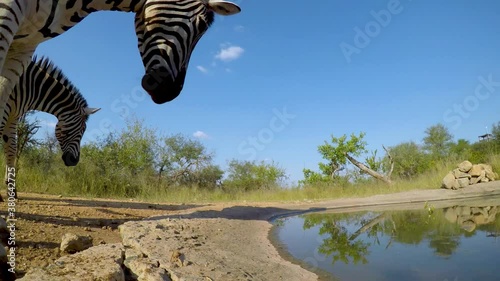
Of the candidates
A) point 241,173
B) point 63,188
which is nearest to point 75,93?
point 63,188

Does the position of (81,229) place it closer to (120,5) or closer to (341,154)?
(120,5)

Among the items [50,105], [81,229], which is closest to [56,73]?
[50,105]

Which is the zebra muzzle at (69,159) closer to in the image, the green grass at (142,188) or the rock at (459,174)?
the green grass at (142,188)

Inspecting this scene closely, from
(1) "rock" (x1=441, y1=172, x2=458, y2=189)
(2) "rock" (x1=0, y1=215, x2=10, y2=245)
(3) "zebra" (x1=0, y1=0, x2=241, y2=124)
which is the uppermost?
(3) "zebra" (x1=0, y1=0, x2=241, y2=124)

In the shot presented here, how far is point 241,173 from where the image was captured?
111 feet

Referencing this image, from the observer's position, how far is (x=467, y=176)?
12641mm

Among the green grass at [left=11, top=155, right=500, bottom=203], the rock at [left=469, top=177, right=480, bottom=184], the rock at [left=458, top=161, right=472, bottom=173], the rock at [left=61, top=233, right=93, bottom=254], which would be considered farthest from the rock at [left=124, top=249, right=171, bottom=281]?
the rock at [left=458, top=161, right=472, bottom=173]

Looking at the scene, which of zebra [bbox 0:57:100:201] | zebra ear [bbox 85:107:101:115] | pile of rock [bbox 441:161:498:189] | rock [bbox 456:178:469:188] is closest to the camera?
zebra [bbox 0:57:100:201]

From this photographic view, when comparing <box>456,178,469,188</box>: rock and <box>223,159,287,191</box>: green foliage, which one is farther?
<box>223,159,287,191</box>: green foliage

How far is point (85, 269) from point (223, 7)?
2.18 metres

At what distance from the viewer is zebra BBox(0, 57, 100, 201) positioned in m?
5.16

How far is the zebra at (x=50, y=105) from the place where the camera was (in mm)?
5156

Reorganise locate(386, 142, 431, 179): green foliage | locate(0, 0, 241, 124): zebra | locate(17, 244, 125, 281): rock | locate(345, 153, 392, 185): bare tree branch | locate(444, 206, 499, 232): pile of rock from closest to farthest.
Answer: locate(17, 244, 125, 281): rock
locate(0, 0, 241, 124): zebra
locate(444, 206, 499, 232): pile of rock
locate(345, 153, 392, 185): bare tree branch
locate(386, 142, 431, 179): green foliage

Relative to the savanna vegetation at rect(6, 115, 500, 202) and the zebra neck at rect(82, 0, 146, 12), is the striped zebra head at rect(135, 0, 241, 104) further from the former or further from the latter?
→ the savanna vegetation at rect(6, 115, 500, 202)
